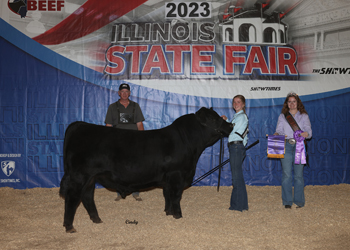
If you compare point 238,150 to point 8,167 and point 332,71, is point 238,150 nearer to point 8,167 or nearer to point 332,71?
point 332,71

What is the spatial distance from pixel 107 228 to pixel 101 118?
300 centimetres

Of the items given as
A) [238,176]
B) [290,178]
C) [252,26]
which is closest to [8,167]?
[238,176]

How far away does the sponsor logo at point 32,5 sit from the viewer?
6215 mm

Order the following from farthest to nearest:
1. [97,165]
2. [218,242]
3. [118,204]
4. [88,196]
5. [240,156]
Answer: [118,204], [240,156], [88,196], [97,165], [218,242]

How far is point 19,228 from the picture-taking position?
12.4ft

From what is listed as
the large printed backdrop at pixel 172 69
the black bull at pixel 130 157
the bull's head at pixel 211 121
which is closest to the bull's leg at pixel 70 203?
the black bull at pixel 130 157

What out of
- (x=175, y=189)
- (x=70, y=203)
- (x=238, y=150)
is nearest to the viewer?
(x=70, y=203)

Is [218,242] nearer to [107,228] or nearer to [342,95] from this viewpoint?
[107,228]

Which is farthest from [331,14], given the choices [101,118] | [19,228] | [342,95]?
[19,228]

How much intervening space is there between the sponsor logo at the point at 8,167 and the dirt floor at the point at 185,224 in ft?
2.43

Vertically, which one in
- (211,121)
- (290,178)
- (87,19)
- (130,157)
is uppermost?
(87,19)

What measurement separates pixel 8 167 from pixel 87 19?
128 inches

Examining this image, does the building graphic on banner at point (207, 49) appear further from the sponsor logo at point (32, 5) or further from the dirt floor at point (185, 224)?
the dirt floor at point (185, 224)

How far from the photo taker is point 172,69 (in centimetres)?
630
